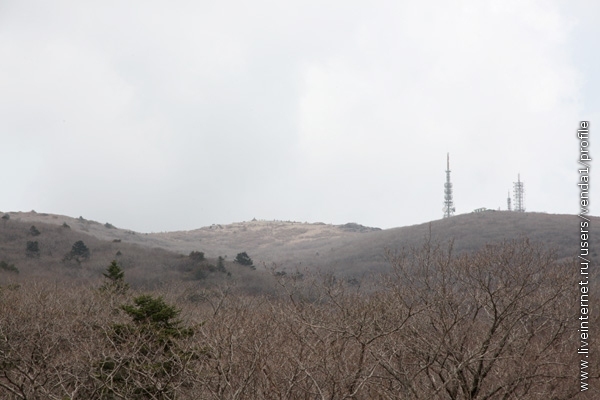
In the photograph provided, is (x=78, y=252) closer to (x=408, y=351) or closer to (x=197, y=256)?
(x=197, y=256)

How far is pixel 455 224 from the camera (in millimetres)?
132375

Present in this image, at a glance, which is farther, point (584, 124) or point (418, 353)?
point (418, 353)

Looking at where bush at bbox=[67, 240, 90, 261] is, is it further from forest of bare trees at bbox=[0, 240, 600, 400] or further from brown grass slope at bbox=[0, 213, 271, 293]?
forest of bare trees at bbox=[0, 240, 600, 400]

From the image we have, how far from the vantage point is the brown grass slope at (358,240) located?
357 ft

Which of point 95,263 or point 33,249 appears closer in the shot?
point 95,263

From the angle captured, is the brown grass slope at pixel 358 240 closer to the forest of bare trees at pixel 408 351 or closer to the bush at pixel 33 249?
the bush at pixel 33 249

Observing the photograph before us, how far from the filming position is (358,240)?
148 m

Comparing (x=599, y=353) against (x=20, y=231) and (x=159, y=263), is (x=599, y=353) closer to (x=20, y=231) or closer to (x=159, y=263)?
(x=159, y=263)

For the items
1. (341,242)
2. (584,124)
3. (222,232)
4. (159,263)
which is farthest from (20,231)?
(584,124)

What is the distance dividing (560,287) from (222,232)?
182975 mm

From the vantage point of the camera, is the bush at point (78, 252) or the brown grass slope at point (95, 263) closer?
the brown grass slope at point (95, 263)

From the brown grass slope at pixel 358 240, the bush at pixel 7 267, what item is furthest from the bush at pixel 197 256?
the bush at pixel 7 267

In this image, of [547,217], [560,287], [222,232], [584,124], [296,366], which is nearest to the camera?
[296,366]

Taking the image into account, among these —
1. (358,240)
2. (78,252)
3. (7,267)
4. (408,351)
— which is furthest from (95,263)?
(408,351)
